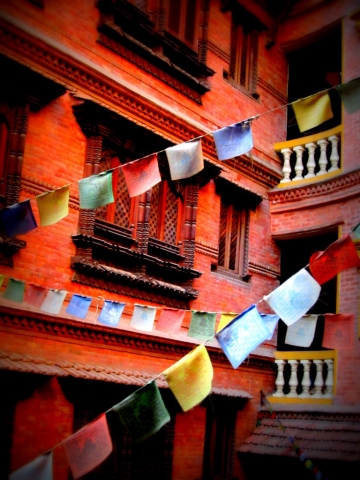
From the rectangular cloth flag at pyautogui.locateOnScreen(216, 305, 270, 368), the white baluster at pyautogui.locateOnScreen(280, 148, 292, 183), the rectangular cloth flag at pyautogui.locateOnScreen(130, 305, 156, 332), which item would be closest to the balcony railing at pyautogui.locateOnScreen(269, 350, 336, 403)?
the white baluster at pyautogui.locateOnScreen(280, 148, 292, 183)

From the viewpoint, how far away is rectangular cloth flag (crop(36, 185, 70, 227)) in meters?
7.63

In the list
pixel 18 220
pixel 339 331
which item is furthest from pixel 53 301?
pixel 339 331

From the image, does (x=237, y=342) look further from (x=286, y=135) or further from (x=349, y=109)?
(x=286, y=135)

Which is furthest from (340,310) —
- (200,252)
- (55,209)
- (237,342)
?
(55,209)

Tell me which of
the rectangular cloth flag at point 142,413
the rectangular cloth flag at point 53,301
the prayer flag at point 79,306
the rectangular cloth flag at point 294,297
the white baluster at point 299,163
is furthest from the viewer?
the white baluster at point 299,163

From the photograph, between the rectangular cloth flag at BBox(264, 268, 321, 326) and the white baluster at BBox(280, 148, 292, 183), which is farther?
the white baluster at BBox(280, 148, 292, 183)

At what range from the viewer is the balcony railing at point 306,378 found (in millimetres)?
11156

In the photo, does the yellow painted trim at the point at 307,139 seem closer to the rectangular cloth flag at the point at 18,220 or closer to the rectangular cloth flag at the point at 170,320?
the rectangular cloth flag at the point at 170,320

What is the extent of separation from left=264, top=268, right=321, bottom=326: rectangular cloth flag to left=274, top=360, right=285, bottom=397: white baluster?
16.3ft

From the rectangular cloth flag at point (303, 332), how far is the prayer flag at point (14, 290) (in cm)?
339

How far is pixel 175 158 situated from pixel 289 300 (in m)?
2.27

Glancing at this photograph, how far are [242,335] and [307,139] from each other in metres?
6.56

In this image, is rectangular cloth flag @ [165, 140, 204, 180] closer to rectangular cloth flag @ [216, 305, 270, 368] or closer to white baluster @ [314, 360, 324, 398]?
rectangular cloth flag @ [216, 305, 270, 368]

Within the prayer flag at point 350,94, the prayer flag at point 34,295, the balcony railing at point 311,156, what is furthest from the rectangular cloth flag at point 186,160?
the balcony railing at point 311,156
